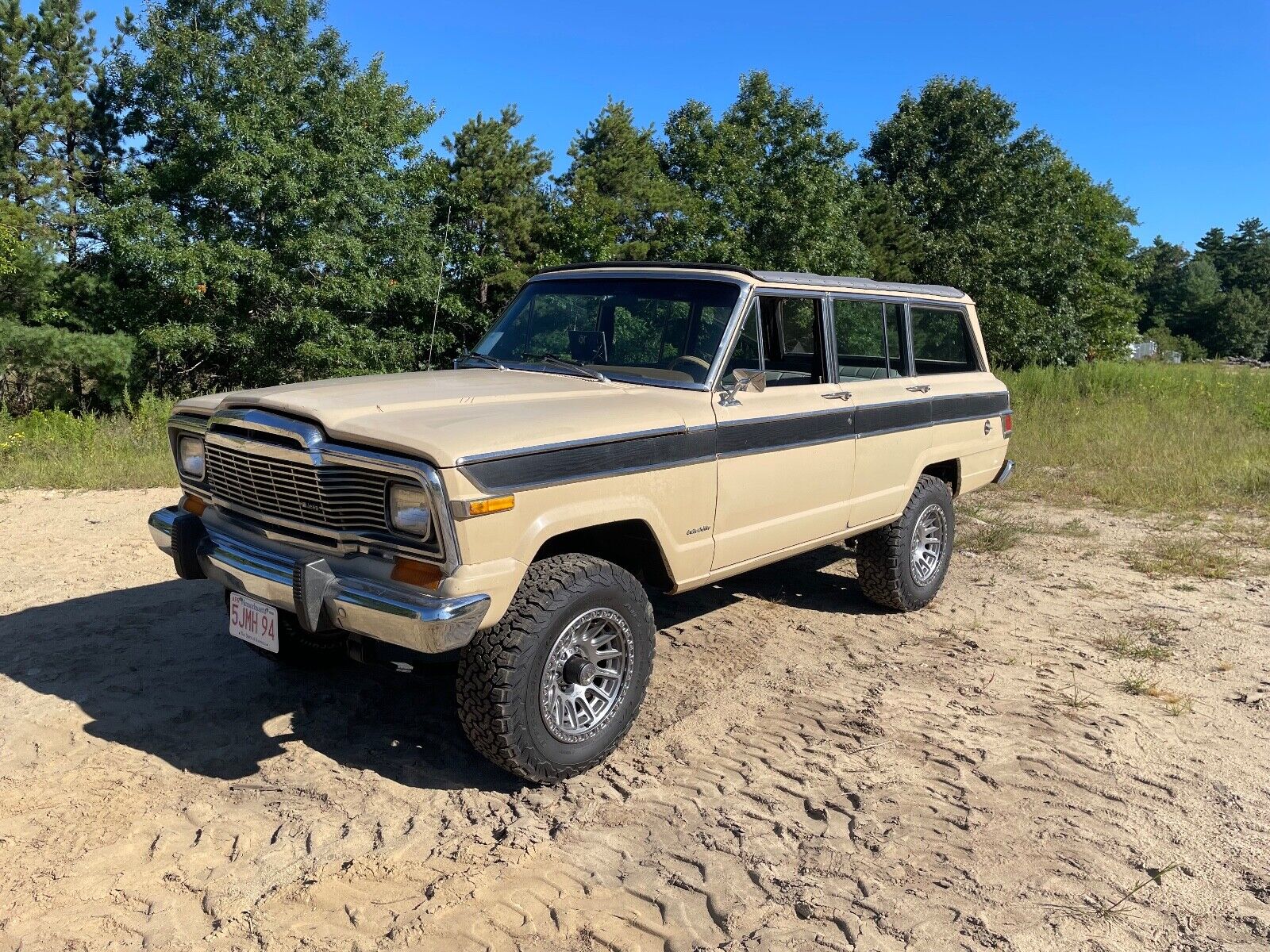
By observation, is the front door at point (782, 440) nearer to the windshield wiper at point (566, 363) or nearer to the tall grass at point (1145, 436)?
the windshield wiper at point (566, 363)

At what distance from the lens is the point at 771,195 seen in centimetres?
2156

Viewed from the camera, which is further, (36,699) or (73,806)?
(36,699)

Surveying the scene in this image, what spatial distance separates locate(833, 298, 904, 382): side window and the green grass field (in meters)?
5.12

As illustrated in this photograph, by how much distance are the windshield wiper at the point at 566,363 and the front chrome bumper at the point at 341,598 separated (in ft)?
5.26

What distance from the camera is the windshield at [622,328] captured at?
A: 14.7ft

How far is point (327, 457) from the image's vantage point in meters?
3.37

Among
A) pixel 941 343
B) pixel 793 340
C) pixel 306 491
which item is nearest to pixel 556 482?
pixel 306 491

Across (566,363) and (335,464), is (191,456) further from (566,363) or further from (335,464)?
(566,363)

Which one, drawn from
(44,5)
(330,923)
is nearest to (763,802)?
(330,923)

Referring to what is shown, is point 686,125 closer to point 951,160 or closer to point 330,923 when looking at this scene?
point 951,160

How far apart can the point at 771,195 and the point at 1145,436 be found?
11.0m

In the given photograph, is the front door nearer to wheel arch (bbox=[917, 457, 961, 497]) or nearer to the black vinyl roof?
the black vinyl roof

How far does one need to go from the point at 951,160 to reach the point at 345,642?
1258 inches

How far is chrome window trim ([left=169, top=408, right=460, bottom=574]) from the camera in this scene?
10.3ft
